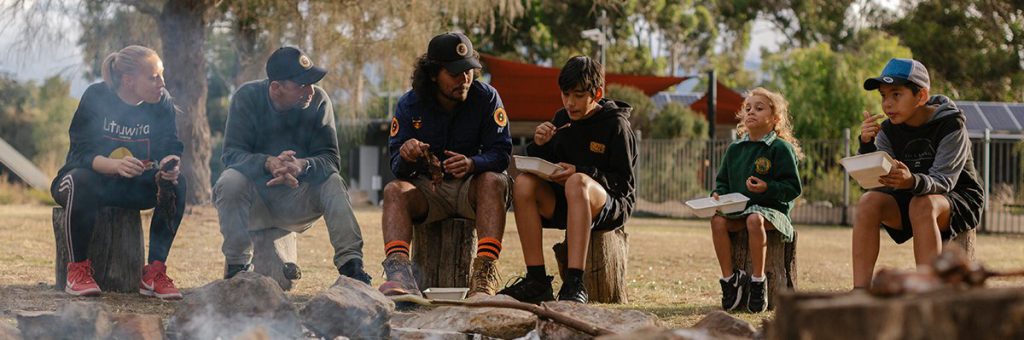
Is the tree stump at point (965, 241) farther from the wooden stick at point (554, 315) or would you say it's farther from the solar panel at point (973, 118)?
the solar panel at point (973, 118)

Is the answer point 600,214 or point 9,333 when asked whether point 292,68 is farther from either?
point 9,333

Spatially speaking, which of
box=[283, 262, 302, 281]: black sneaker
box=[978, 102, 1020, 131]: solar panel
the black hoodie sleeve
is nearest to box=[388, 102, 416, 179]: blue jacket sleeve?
the black hoodie sleeve

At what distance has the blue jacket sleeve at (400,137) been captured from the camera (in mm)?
5172

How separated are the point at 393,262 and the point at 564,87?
109 cm

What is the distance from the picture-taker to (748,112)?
18.6 ft

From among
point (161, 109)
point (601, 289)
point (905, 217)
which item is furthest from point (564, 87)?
point (161, 109)

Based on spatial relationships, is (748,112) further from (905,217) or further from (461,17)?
(461,17)

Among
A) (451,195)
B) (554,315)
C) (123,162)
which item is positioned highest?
(123,162)

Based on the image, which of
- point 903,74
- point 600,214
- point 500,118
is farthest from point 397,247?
point 903,74

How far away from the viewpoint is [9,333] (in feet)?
11.1

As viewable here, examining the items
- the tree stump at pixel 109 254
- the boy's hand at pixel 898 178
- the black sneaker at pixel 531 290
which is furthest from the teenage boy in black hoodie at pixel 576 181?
the tree stump at pixel 109 254

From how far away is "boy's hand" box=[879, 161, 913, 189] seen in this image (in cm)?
467

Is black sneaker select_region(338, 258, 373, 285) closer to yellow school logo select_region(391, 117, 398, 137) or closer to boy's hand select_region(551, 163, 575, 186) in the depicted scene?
yellow school logo select_region(391, 117, 398, 137)

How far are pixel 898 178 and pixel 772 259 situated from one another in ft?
3.00
